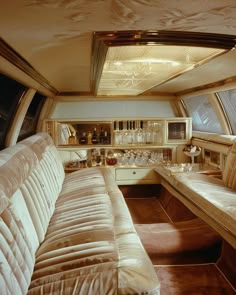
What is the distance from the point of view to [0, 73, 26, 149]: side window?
2931 mm

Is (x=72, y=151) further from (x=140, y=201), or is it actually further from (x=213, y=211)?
(x=213, y=211)

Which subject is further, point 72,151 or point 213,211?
point 72,151

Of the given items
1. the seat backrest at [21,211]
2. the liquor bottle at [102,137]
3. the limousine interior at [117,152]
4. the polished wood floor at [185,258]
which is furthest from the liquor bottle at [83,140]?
the polished wood floor at [185,258]

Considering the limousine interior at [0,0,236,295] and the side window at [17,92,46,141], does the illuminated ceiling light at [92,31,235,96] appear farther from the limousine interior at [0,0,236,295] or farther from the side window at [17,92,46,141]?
the side window at [17,92,46,141]

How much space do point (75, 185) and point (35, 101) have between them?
1.66 m

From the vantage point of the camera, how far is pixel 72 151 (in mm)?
4730

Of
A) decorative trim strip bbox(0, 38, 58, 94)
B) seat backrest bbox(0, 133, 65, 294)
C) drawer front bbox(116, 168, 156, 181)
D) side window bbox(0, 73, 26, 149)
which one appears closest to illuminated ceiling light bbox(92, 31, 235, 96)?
decorative trim strip bbox(0, 38, 58, 94)

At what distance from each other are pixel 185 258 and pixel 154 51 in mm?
1754

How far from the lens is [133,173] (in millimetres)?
4602

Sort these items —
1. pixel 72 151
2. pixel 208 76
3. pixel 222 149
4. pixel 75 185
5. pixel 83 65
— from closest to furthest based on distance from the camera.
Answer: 1. pixel 83 65
2. pixel 208 76
3. pixel 75 185
4. pixel 222 149
5. pixel 72 151

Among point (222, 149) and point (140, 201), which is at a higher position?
point (222, 149)

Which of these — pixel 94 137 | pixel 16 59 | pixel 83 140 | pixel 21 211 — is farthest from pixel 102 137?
pixel 21 211

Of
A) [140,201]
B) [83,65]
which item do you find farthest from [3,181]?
[140,201]

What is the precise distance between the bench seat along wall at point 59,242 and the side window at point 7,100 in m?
0.66
